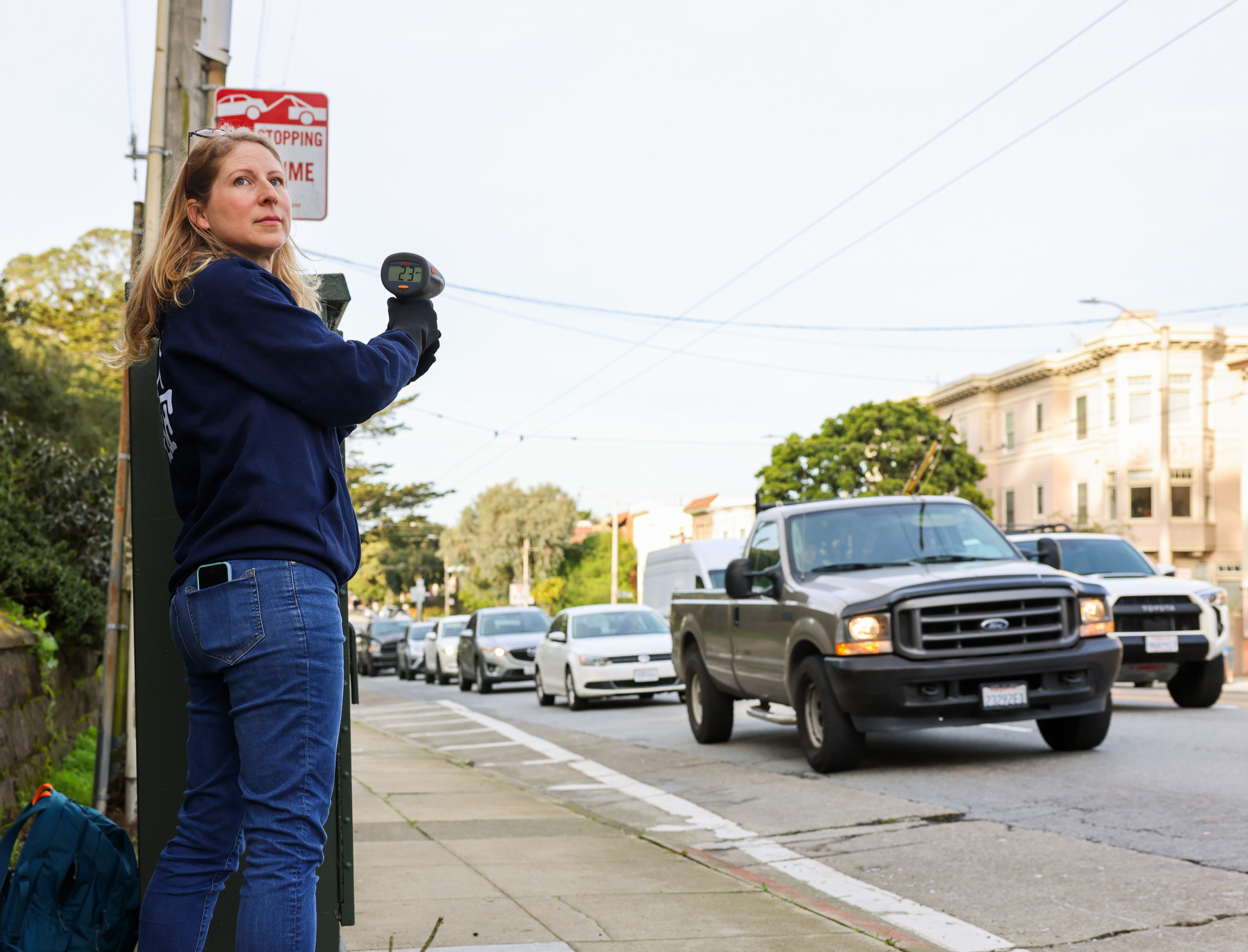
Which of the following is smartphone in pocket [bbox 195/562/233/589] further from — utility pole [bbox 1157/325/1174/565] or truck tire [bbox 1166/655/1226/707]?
utility pole [bbox 1157/325/1174/565]

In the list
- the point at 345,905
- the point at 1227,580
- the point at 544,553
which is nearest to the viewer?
the point at 345,905

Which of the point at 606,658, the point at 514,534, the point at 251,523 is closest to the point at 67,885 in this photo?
the point at 251,523

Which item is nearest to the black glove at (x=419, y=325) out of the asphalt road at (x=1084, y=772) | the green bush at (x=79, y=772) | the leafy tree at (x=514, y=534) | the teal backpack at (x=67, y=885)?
the teal backpack at (x=67, y=885)

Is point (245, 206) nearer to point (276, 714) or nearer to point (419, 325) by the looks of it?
point (419, 325)

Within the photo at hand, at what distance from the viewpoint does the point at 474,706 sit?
20453 millimetres

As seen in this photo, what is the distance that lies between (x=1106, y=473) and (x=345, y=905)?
4921 cm

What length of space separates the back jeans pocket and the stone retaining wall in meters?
3.86

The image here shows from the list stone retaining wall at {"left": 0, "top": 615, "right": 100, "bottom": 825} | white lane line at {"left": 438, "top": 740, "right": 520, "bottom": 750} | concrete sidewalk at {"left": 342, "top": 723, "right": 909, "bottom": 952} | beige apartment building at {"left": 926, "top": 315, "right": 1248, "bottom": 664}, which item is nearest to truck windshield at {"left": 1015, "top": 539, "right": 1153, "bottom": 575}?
white lane line at {"left": 438, "top": 740, "right": 520, "bottom": 750}

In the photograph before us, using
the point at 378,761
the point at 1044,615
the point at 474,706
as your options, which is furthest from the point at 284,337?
the point at 474,706

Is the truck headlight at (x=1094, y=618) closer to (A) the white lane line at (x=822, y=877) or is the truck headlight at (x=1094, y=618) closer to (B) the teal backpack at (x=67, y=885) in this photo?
(A) the white lane line at (x=822, y=877)

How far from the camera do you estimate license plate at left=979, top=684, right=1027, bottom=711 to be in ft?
29.2

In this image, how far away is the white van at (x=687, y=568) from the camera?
21.7m

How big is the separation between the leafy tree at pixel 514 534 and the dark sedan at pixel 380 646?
32.1 metres

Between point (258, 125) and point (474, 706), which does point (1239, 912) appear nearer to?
point (258, 125)
